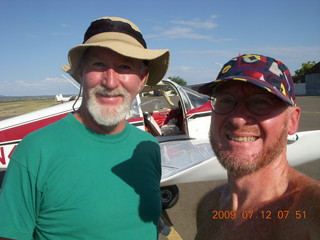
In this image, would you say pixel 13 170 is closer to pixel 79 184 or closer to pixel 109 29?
pixel 79 184

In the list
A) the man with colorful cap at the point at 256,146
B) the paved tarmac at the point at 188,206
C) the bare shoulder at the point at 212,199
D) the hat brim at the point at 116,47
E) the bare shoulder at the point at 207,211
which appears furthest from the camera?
the paved tarmac at the point at 188,206

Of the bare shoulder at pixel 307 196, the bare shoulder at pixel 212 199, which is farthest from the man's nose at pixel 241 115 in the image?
the bare shoulder at pixel 212 199

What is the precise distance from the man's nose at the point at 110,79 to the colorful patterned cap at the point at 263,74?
2.32 ft

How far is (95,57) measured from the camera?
1772 millimetres

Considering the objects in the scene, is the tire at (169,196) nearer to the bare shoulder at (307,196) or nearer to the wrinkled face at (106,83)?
the wrinkled face at (106,83)

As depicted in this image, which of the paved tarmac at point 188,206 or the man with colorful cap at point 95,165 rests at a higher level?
the man with colorful cap at point 95,165

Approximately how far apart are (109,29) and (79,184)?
41.3 inches

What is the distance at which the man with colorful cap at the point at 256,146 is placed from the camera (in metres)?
1.16

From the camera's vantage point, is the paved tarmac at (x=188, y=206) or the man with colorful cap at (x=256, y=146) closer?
the man with colorful cap at (x=256, y=146)

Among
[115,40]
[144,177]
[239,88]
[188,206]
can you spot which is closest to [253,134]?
[239,88]

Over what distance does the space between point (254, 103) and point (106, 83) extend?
944 millimetres

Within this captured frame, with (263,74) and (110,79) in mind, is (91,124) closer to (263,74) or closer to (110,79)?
(110,79)

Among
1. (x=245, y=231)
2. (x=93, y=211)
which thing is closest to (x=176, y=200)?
(x=93, y=211)

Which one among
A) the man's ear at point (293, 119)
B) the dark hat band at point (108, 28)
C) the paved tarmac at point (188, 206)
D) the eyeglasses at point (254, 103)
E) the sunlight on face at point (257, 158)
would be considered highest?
the dark hat band at point (108, 28)
